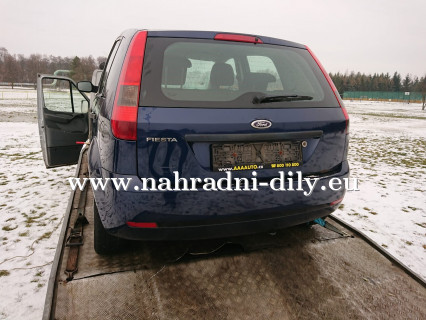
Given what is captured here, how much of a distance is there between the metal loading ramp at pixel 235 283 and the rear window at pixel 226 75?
1.14 meters

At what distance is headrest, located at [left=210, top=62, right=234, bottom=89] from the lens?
6.30ft

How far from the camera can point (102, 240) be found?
2146mm

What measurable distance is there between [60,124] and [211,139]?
361 cm

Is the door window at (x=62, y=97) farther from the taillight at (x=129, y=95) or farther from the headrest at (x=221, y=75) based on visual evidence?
the headrest at (x=221, y=75)

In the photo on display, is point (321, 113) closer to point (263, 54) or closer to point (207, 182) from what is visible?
point (263, 54)

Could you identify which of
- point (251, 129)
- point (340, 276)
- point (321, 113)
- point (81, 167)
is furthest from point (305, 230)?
point (81, 167)

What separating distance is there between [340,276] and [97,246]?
1.76 meters

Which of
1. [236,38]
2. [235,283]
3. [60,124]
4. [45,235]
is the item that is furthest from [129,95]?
[60,124]

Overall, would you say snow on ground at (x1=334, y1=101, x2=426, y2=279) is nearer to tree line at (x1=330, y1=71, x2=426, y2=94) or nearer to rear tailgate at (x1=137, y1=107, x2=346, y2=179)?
rear tailgate at (x1=137, y1=107, x2=346, y2=179)

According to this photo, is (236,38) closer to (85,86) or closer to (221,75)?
(221,75)

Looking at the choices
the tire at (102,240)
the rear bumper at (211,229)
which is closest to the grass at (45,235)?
the tire at (102,240)

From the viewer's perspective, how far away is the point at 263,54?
7.18 ft

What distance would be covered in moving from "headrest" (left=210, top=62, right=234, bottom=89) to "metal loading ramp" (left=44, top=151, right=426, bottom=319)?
1245 mm

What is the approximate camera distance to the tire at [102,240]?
2135mm
